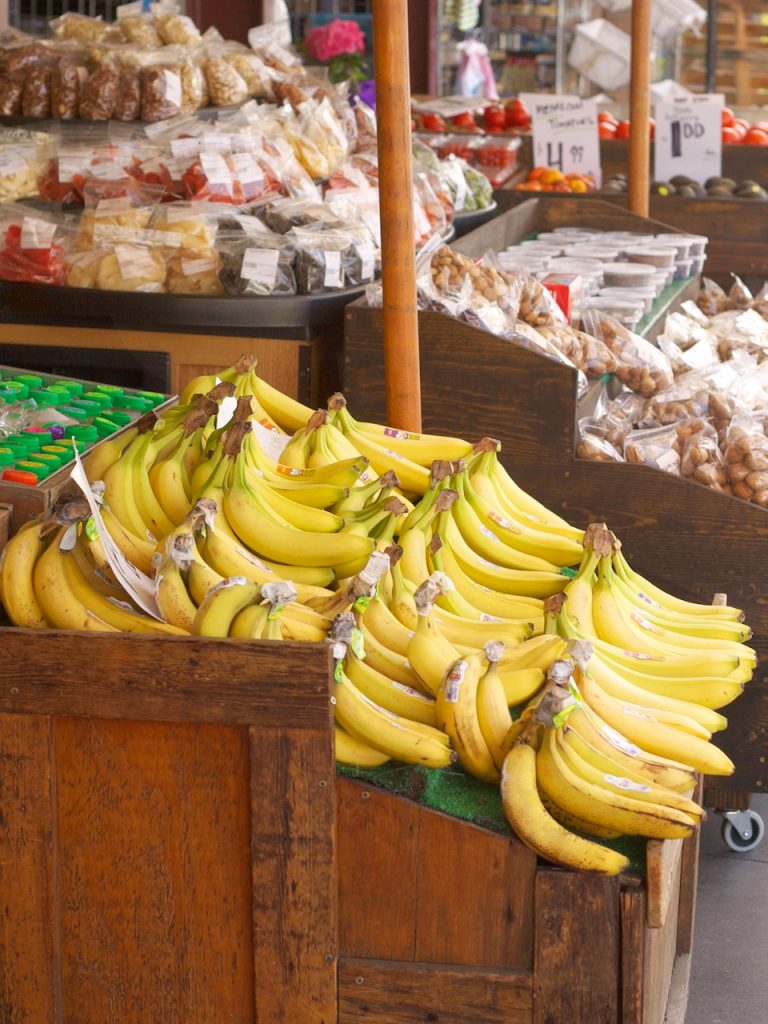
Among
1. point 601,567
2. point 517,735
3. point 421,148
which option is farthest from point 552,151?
point 517,735

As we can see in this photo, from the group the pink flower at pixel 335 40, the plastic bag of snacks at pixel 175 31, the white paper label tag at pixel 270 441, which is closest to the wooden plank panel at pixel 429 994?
the white paper label tag at pixel 270 441

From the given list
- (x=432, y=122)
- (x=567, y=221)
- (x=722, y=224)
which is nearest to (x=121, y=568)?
(x=567, y=221)

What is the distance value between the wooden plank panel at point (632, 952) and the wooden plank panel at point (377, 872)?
0.90 ft

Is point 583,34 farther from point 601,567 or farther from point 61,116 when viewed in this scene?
point 601,567

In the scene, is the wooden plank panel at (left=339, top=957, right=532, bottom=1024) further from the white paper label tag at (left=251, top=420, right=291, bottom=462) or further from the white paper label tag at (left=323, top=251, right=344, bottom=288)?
the white paper label tag at (left=323, top=251, right=344, bottom=288)

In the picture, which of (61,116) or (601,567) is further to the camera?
(61,116)

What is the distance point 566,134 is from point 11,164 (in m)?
3.22

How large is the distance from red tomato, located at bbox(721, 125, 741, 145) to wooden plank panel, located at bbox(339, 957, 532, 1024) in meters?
6.21

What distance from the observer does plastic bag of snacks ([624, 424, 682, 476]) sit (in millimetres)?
3225

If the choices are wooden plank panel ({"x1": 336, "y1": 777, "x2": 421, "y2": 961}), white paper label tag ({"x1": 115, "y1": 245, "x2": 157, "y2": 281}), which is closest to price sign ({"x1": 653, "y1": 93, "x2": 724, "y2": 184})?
white paper label tag ({"x1": 115, "y1": 245, "x2": 157, "y2": 281})

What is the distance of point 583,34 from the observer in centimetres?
1143

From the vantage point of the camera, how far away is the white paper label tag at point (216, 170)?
3.85 m

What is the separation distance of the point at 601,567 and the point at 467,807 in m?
0.55

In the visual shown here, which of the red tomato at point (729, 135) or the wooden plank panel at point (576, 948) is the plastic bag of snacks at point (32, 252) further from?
the red tomato at point (729, 135)
